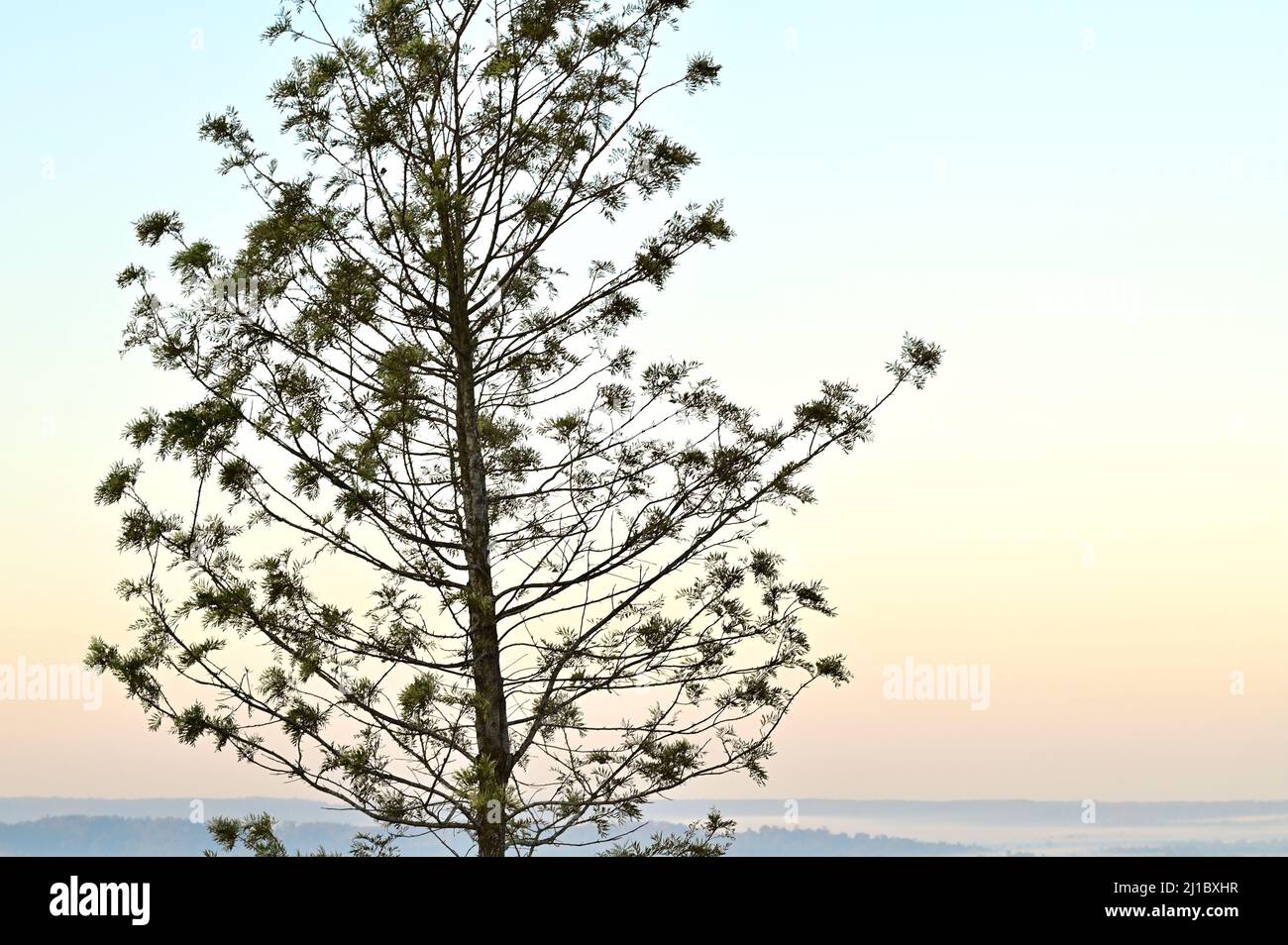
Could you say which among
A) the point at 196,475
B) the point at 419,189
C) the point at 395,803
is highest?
the point at 419,189

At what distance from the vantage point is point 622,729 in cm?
618
